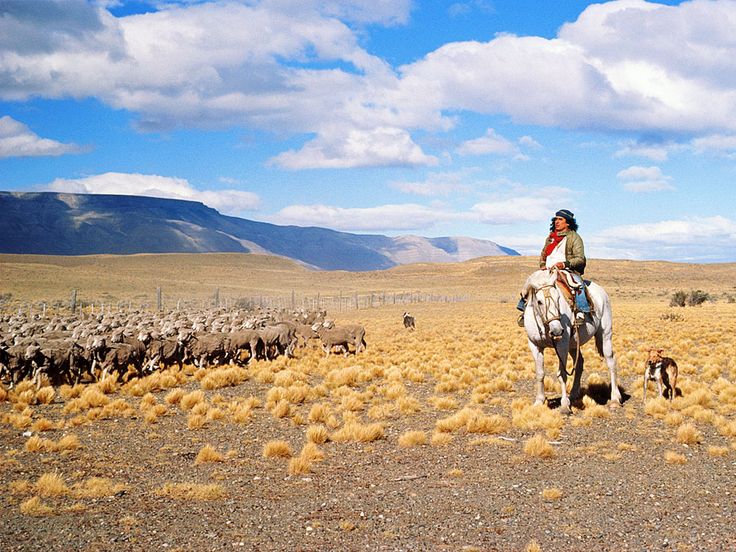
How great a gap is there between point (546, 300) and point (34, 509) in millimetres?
9185

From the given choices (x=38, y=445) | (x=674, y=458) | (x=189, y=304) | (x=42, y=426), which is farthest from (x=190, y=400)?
(x=189, y=304)

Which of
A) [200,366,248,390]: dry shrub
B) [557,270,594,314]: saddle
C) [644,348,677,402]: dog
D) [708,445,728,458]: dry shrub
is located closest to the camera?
[708,445,728,458]: dry shrub

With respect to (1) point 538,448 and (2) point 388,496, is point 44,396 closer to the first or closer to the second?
(2) point 388,496

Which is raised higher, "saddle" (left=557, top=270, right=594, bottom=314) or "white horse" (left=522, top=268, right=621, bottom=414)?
"saddle" (left=557, top=270, right=594, bottom=314)

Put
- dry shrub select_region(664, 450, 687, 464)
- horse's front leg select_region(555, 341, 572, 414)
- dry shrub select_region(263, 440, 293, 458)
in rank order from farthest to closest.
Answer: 1. horse's front leg select_region(555, 341, 572, 414)
2. dry shrub select_region(263, 440, 293, 458)
3. dry shrub select_region(664, 450, 687, 464)

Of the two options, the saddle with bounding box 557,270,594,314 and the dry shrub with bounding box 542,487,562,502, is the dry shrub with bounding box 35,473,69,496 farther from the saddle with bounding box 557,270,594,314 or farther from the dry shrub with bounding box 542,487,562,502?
the saddle with bounding box 557,270,594,314

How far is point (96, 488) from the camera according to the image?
28.4 feet

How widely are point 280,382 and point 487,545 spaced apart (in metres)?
11.1

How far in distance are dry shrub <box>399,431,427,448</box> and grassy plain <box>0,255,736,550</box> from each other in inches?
1.0

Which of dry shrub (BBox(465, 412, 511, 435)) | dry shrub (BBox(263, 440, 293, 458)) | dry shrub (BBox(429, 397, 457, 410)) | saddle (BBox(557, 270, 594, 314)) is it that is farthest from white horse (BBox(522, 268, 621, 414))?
dry shrub (BBox(263, 440, 293, 458))

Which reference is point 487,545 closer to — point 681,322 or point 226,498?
point 226,498

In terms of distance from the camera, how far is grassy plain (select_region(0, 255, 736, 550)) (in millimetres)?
7191

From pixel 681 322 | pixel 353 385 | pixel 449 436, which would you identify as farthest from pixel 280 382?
pixel 681 322

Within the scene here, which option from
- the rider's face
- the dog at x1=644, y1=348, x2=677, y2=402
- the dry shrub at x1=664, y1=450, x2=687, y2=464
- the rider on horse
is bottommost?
the dry shrub at x1=664, y1=450, x2=687, y2=464
